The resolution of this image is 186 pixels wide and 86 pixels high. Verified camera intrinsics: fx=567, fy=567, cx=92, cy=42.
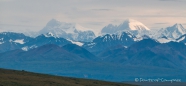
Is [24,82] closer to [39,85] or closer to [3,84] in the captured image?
[39,85]

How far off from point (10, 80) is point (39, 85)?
1119 cm

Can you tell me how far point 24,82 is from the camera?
19938cm

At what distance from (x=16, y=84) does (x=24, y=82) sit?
1059cm

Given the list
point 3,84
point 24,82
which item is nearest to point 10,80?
point 24,82

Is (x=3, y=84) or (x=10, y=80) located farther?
(x=10, y=80)

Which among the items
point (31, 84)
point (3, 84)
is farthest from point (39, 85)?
point (3, 84)

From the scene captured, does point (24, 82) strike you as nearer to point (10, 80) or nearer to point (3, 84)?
point (10, 80)

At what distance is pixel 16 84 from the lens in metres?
189

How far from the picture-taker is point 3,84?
181250 mm

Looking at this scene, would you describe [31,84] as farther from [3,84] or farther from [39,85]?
[3,84]

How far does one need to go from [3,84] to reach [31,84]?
17.0 meters

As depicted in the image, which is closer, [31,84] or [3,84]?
[3,84]

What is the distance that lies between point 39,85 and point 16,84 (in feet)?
32.6

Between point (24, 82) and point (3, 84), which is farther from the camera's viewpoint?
point (24, 82)
